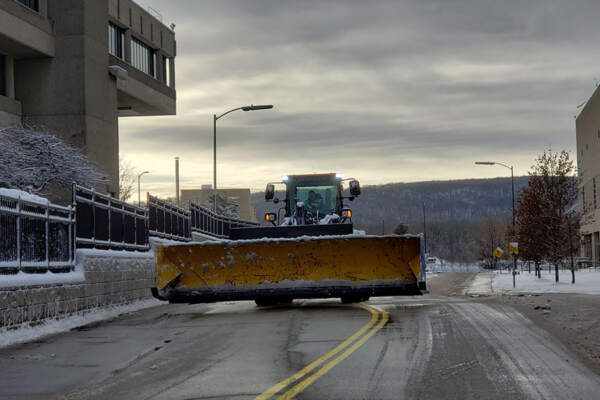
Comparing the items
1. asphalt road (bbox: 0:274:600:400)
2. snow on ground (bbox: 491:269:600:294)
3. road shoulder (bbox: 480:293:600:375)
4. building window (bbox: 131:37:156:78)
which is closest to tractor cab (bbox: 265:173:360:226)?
road shoulder (bbox: 480:293:600:375)

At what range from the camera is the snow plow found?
55.1 feet

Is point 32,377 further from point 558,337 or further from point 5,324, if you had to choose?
point 558,337

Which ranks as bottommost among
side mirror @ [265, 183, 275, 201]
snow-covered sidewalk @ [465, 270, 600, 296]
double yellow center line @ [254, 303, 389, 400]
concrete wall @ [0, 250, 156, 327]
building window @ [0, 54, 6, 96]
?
snow-covered sidewalk @ [465, 270, 600, 296]

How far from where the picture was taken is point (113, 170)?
45469 mm

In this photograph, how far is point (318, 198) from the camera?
22391 millimetres

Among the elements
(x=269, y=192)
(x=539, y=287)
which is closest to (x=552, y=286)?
(x=539, y=287)

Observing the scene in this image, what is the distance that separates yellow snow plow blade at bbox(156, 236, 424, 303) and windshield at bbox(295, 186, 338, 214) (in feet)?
16.9

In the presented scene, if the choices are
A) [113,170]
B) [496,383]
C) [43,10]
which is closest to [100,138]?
[113,170]

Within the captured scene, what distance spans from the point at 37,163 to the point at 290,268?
67.2 ft

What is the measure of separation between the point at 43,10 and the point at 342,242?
2900cm

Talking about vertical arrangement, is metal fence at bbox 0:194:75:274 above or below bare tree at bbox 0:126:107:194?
below

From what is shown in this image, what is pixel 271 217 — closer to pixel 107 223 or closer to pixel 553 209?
pixel 107 223

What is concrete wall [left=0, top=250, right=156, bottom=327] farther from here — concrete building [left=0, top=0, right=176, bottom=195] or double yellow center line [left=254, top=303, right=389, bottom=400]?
concrete building [left=0, top=0, right=176, bottom=195]

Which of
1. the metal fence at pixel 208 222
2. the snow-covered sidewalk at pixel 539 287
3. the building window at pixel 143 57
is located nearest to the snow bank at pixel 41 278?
the metal fence at pixel 208 222
